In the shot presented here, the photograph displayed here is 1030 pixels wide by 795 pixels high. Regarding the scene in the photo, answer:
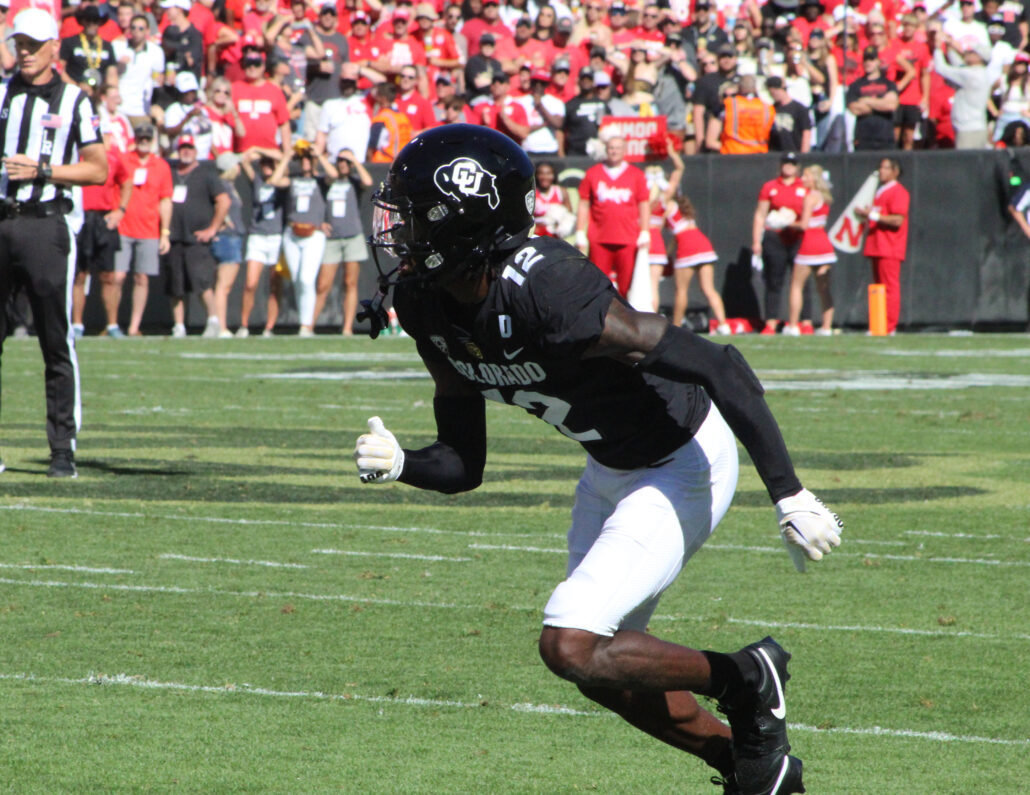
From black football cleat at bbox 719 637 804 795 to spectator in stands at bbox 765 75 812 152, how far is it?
695 inches

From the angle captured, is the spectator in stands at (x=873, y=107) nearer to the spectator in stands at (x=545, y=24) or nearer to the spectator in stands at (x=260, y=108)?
the spectator in stands at (x=545, y=24)

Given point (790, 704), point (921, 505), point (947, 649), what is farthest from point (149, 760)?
point (921, 505)

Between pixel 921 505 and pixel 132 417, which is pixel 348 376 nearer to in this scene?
pixel 132 417

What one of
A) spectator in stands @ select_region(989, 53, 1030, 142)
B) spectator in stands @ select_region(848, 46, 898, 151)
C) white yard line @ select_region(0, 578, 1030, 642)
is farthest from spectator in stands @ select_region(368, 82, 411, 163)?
white yard line @ select_region(0, 578, 1030, 642)

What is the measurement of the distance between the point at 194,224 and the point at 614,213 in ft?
15.8

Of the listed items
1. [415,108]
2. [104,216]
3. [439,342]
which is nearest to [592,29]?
[415,108]

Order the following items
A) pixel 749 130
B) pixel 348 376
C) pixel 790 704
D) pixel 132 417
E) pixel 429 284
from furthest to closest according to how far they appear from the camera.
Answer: pixel 749 130
pixel 348 376
pixel 132 417
pixel 790 704
pixel 429 284

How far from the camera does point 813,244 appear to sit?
815 inches

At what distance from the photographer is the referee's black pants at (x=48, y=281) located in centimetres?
857

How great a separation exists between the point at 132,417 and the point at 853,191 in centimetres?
1164

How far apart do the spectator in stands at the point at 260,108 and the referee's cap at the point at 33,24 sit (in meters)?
11.3

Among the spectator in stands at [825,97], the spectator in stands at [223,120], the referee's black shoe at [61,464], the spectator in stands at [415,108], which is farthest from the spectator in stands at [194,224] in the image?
the referee's black shoe at [61,464]

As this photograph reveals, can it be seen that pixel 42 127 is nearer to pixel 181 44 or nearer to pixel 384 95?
pixel 384 95

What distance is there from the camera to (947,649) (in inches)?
224
